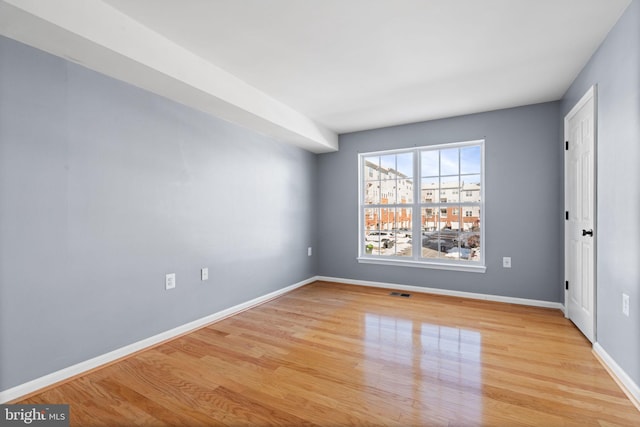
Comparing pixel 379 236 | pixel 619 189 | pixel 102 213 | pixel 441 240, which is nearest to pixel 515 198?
pixel 441 240

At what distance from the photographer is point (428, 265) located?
13.3 ft

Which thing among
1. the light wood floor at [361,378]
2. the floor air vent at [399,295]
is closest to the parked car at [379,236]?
the floor air vent at [399,295]

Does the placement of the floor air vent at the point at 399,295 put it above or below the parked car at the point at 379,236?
below

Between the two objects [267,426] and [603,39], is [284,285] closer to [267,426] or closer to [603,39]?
[267,426]

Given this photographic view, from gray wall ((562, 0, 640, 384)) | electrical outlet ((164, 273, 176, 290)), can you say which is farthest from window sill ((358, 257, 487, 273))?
electrical outlet ((164, 273, 176, 290))

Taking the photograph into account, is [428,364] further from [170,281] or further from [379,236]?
[379,236]

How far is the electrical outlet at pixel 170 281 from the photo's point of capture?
103 inches

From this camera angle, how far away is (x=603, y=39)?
7.19 feet

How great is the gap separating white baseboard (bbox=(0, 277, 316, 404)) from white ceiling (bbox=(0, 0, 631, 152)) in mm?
2077

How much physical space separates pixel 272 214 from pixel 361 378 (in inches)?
96.1

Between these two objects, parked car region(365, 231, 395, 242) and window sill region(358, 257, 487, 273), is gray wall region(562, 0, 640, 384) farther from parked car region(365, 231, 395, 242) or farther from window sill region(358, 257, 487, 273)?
parked car region(365, 231, 395, 242)

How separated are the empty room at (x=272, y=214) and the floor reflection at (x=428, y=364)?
0.02 m

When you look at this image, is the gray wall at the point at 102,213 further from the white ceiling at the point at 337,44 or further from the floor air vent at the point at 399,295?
the floor air vent at the point at 399,295

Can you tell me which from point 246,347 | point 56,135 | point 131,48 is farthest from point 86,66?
point 246,347
